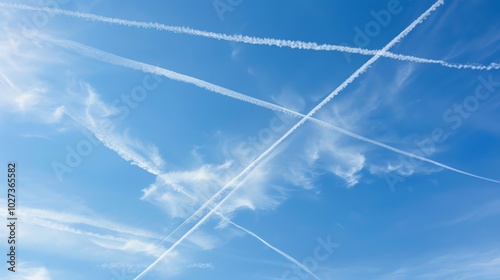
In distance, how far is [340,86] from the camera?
17.1 meters

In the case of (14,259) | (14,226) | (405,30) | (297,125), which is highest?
(405,30)

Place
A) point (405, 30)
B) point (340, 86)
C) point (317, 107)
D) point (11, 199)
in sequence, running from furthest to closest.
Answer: point (317, 107)
point (340, 86)
point (405, 30)
point (11, 199)

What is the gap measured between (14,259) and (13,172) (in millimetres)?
7129

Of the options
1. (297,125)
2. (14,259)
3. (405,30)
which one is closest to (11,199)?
(14,259)

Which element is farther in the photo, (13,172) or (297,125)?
(297,125)

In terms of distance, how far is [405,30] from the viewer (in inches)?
586

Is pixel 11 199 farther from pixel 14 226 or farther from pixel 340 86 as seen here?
pixel 340 86

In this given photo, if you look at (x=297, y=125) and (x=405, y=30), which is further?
(x=297, y=125)

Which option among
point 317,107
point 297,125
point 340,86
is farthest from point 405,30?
point 297,125

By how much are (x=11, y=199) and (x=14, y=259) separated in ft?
17.7

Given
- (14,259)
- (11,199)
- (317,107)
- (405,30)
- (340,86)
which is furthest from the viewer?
(317,107)

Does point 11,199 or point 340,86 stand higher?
point 340,86

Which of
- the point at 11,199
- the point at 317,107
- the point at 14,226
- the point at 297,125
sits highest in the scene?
the point at 317,107

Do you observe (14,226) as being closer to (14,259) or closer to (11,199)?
(11,199)
